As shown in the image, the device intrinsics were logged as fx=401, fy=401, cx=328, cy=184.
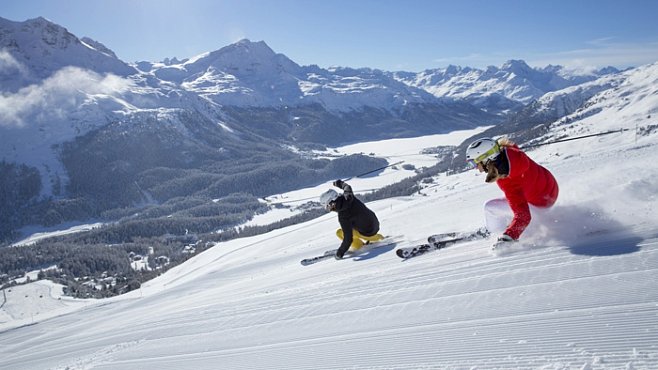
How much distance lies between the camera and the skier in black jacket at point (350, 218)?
959 centimetres

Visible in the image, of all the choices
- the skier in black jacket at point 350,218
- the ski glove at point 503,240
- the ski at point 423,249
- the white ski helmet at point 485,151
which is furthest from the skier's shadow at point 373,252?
the white ski helmet at point 485,151

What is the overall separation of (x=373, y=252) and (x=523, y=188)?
4.78 m

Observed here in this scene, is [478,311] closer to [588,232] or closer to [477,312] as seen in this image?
[477,312]

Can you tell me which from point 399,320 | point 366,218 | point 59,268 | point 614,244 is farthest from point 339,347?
point 59,268

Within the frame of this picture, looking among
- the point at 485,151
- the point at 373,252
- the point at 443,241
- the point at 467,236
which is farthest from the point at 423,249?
the point at 485,151

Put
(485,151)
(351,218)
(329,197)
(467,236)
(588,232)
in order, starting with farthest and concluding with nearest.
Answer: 1. (351,218)
2. (329,197)
3. (467,236)
4. (485,151)
5. (588,232)

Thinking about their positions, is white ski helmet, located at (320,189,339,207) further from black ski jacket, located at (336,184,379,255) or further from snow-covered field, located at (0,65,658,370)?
snow-covered field, located at (0,65,658,370)

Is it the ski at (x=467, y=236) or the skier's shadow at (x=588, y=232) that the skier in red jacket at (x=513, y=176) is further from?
the ski at (x=467, y=236)

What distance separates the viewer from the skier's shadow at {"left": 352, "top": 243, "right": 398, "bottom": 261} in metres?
9.52

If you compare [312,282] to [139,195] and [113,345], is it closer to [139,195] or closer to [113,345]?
[113,345]

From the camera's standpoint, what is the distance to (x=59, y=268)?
9312 centimetres

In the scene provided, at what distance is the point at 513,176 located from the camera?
572 centimetres

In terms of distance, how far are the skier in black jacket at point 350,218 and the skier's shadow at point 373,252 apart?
39cm

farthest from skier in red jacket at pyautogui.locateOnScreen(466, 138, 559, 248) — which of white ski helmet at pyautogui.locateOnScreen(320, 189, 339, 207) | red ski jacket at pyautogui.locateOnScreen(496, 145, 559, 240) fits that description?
white ski helmet at pyautogui.locateOnScreen(320, 189, 339, 207)
